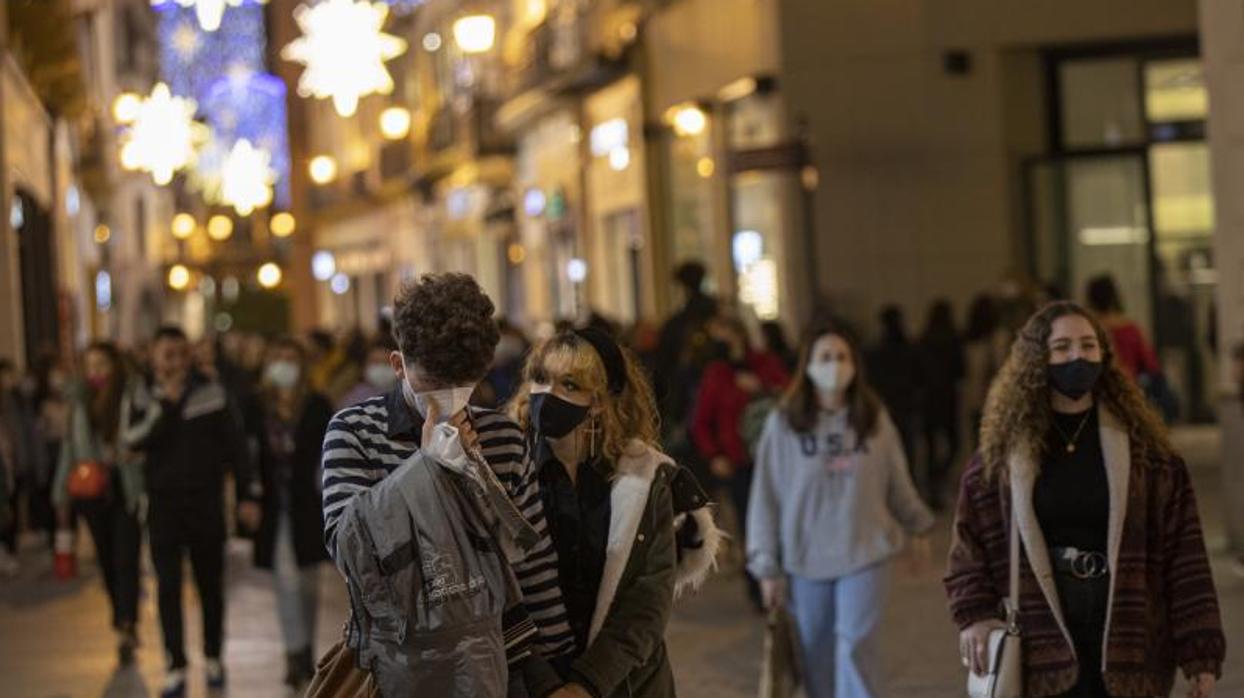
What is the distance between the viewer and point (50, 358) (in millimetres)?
22297

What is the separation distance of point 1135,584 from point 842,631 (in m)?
3.28

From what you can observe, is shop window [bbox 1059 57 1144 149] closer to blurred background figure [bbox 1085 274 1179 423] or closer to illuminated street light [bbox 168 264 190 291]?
blurred background figure [bbox 1085 274 1179 423]

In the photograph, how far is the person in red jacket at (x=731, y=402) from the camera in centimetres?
1484

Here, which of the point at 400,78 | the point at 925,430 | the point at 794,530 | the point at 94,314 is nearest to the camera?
the point at 794,530

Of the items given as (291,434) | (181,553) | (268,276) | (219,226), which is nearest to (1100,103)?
(291,434)

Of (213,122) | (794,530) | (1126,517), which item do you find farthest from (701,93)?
(213,122)

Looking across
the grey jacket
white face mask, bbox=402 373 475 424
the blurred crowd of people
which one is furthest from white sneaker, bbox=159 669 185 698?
white face mask, bbox=402 373 475 424

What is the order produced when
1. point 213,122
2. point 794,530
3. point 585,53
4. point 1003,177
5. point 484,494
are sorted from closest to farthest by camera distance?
point 484,494 → point 794,530 → point 1003,177 → point 585,53 → point 213,122

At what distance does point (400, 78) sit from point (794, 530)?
50.1 meters

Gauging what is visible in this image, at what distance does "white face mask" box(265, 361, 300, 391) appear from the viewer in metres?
13.0

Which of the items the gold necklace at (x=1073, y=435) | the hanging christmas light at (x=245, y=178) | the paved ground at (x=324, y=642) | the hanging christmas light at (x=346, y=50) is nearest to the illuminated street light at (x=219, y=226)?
the hanging christmas light at (x=245, y=178)

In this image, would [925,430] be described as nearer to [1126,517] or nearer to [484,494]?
[1126,517]

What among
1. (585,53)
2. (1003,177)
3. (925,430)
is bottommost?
(925,430)

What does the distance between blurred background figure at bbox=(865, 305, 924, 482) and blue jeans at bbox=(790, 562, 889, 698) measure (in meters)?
9.97
